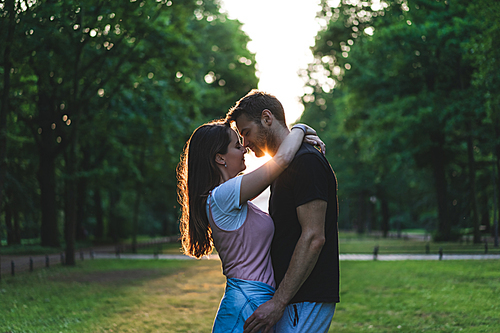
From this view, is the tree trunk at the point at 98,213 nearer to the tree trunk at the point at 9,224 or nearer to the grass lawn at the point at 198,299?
the tree trunk at the point at 9,224

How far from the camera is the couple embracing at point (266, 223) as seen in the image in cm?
272

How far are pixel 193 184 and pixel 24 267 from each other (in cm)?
1896

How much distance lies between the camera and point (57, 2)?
13984 millimetres

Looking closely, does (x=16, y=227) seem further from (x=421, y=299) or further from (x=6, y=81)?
(x=421, y=299)

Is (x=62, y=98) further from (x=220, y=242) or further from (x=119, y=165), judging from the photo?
(x=220, y=242)

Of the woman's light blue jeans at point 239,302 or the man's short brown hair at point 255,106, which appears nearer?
the woman's light blue jeans at point 239,302

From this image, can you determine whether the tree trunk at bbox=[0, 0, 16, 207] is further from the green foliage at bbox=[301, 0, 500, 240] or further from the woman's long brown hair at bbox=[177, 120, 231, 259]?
the green foliage at bbox=[301, 0, 500, 240]

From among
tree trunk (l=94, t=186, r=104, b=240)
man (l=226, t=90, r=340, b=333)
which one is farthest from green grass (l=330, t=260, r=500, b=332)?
tree trunk (l=94, t=186, r=104, b=240)

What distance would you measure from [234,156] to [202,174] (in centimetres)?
22

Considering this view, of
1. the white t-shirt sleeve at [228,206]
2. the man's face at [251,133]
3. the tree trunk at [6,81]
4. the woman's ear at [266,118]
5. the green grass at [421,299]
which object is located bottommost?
the green grass at [421,299]

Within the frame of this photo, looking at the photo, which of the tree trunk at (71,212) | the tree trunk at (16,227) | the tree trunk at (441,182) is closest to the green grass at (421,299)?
the tree trunk at (71,212)

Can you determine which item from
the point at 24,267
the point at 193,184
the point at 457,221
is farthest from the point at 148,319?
the point at 457,221

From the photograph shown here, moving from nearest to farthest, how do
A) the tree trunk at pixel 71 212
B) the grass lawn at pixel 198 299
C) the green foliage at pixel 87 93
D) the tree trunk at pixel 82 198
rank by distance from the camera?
1. the grass lawn at pixel 198 299
2. the green foliage at pixel 87 93
3. the tree trunk at pixel 71 212
4. the tree trunk at pixel 82 198

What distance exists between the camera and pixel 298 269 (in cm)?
268
